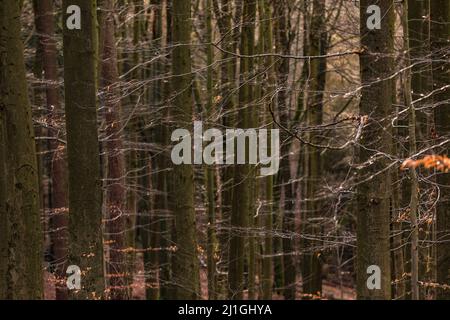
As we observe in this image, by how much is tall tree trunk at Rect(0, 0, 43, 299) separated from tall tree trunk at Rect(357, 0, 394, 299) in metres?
4.10

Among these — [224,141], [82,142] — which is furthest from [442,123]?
[82,142]

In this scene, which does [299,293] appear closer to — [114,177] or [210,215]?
[210,215]

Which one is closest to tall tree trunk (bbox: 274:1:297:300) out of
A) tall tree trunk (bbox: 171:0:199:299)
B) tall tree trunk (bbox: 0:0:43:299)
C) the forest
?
the forest

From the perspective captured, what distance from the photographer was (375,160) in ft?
24.9

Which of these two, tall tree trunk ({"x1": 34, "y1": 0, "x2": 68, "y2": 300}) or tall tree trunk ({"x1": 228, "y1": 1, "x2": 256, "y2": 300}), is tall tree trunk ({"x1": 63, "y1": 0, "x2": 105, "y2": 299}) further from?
tall tree trunk ({"x1": 34, "y1": 0, "x2": 68, "y2": 300})

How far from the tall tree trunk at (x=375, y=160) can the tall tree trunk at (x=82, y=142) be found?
3322 mm

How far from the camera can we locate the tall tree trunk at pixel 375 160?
7535mm

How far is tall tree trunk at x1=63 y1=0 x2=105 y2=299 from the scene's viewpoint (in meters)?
9.16

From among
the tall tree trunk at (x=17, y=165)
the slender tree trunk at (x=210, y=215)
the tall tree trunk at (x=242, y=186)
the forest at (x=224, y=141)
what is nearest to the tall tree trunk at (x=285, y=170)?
the forest at (x=224, y=141)

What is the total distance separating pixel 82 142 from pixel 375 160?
357cm

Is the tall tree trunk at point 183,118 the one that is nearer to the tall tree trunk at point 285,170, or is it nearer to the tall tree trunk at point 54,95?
the tall tree trunk at point 54,95
